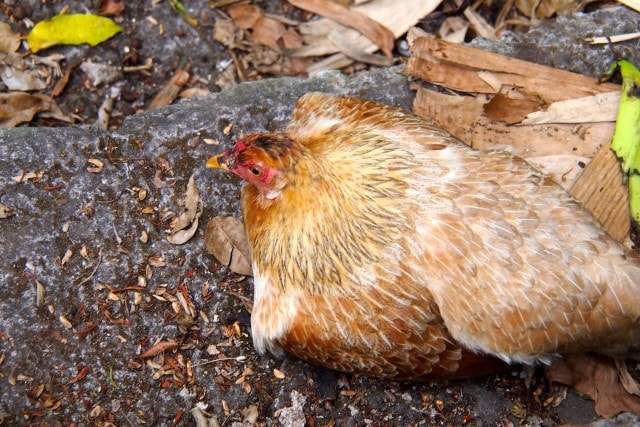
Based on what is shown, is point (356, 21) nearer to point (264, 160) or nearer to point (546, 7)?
point (546, 7)

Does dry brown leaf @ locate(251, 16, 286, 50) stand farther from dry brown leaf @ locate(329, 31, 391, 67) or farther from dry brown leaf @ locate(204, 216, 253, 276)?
dry brown leaf @ locate(204, 216, 253, 276)

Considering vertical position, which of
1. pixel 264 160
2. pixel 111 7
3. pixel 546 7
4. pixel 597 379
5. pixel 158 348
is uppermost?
pixel 546 7

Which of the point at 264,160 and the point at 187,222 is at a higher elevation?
the point at 264,160

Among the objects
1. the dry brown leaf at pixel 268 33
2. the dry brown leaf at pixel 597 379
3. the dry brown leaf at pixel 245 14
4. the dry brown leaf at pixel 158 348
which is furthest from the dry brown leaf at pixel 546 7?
the dry brown leaf at pixel 158 348

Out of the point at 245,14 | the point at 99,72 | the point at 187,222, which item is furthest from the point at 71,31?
the point at 187,222

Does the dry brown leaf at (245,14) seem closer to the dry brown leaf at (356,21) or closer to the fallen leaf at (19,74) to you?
the dry brown leaf at (356,21)

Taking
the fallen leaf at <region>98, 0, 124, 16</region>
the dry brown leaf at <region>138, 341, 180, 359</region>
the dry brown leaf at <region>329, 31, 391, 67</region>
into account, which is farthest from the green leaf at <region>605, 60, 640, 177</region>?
the fallen leaf at <region>98, 0, 124, 16</region>
